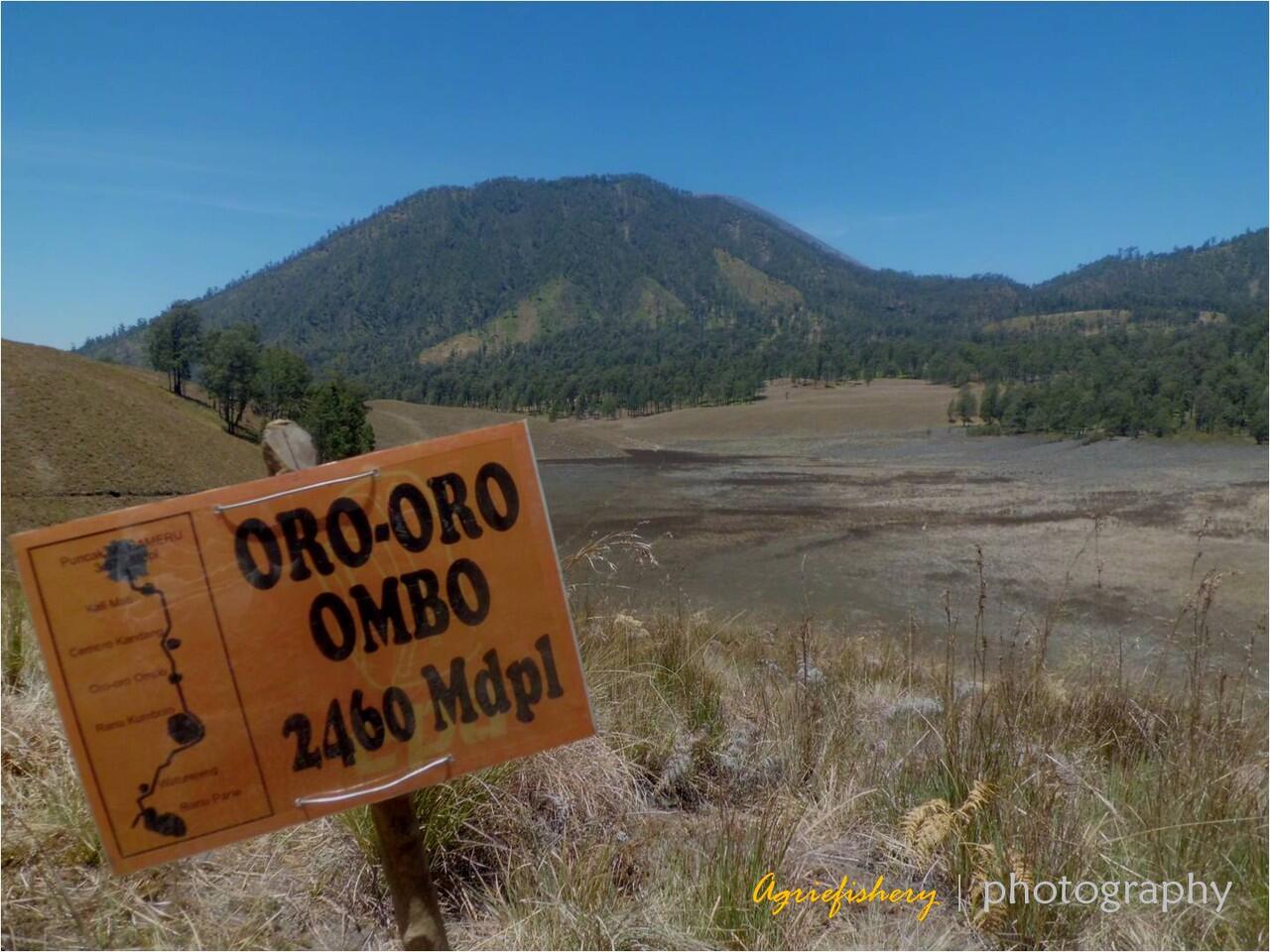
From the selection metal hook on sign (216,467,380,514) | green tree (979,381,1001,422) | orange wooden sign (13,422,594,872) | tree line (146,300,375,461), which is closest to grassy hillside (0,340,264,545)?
tree line (146,300,375,461)

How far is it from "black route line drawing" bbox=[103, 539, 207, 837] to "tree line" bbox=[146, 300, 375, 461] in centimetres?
1994

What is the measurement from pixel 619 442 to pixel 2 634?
61223 mm

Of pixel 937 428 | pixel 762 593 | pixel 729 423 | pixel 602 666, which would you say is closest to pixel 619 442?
pixel 729 423

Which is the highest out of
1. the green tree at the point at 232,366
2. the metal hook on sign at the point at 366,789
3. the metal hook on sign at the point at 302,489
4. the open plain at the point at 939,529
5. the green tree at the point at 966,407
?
the green tree at the point at 232,366

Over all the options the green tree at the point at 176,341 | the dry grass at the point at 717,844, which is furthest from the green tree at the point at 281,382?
the dry grass at the point at 717,844

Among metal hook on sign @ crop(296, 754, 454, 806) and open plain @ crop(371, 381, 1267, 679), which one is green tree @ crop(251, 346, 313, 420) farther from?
metal hook on sign @ crop(296, 754, 454, 806)

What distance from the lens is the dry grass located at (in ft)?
7.40

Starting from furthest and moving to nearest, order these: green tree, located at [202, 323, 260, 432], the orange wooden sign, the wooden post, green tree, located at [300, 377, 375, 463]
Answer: green tree, located at [202, 323, 260, 432], green tree, located at [300, 377, 375, 463], the wooden post, the orange wooden sign

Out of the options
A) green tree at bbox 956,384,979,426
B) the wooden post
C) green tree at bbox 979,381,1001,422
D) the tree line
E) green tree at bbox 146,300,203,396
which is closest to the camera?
the wooden post

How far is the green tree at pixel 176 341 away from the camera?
45.2 metres

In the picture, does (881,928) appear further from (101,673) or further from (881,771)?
(101,673)

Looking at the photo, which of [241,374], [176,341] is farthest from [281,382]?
[176,341]

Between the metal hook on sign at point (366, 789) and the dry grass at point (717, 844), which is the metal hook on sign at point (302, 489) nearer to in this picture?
the metal hook on sign at point (366, 789)

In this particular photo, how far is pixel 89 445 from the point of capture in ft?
99.7
